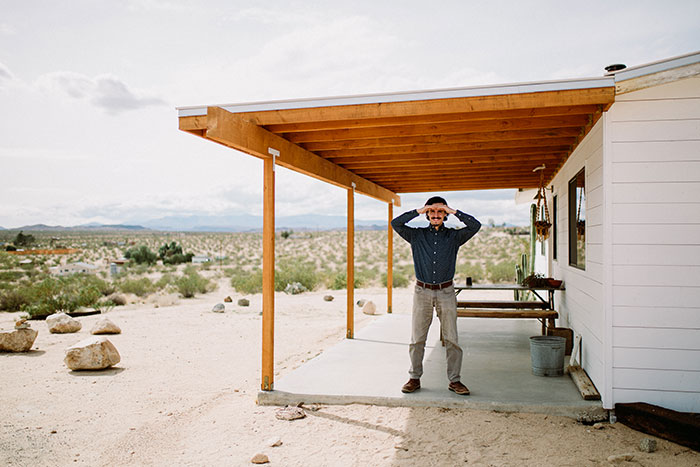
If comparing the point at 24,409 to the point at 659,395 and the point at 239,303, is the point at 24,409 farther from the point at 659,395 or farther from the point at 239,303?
the point at 239,303

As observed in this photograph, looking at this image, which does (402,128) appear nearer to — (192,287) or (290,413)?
(290,413)

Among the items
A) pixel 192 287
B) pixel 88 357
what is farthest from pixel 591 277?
pixel 192 287

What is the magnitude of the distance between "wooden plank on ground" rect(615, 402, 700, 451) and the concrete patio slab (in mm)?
225

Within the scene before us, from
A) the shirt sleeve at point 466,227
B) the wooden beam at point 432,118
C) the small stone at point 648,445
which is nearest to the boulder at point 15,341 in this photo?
the wooden beam at point 432,118

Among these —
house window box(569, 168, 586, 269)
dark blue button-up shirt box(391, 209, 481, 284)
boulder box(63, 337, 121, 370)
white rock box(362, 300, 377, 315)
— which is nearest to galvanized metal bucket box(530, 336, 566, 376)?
house window box(569, 168, 586, 269)

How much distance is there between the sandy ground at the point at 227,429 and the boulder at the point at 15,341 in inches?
18.7

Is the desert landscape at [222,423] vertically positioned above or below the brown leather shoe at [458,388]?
below

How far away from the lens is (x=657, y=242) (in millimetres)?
4363

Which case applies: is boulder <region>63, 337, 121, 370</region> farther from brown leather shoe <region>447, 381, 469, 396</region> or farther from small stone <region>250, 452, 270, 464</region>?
brown leather shoe <region>447, 381, 469, 396</region>

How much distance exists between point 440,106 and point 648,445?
10.2ft

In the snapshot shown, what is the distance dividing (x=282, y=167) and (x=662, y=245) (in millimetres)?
3885

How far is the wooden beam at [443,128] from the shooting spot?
5.13 meters

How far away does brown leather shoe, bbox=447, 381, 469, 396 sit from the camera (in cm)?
502

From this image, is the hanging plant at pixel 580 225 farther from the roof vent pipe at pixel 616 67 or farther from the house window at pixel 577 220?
the roof vent pipe at pixel 616 67
